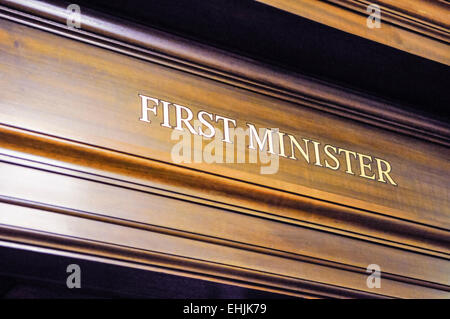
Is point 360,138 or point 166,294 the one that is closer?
point 166,294

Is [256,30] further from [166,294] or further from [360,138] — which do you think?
[166,294]

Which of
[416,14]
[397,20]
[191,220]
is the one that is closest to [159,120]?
[191,220]

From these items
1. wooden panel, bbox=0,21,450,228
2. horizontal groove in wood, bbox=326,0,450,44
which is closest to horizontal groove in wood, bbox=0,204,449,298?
wooden panel, bbox=0,21,450,228

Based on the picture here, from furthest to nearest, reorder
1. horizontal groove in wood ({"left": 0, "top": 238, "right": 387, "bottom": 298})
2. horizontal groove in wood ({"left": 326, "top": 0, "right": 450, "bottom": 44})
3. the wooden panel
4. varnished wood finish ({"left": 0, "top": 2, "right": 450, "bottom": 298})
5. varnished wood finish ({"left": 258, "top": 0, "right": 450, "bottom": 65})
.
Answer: horizontal groove in wood ({"left": 326, "top": 0, "right": 450, "bottom": 44}) → varnished wood finish ({"left": 258, "top": 0, "right": 450, "bottom": 65}) → the wooden panel → varnished wood finish ({"left": 0, "top": 2, "right": 450, "bottom": 298}) → horizontal groove in wood ({"left": 0, "top": 238, "right": 387, "bottom": 298})

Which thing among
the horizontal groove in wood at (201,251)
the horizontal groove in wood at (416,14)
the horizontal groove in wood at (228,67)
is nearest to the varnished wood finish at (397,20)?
the horizontal groove in wood at (416,14)

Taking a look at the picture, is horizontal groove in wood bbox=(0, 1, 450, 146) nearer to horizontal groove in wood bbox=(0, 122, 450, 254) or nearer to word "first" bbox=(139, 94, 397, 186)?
word "first" bbox=(139, 94, 397, 186)

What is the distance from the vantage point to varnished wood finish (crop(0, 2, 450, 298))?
1918 millimetres

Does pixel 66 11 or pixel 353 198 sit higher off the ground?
pixel 66 11

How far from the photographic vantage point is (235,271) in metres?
2.06

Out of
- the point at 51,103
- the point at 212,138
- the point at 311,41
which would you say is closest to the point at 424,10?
the point at 311,41

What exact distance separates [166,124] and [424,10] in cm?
131

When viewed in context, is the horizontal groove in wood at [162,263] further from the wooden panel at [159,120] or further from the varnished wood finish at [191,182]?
the wooden panel at [159,120]

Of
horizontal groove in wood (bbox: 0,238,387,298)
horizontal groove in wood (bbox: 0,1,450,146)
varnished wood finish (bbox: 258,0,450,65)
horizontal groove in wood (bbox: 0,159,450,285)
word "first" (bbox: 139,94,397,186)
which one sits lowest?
horizontal groove in wood (bbox: 0,238,387,298)

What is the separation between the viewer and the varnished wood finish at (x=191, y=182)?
1.92 m
